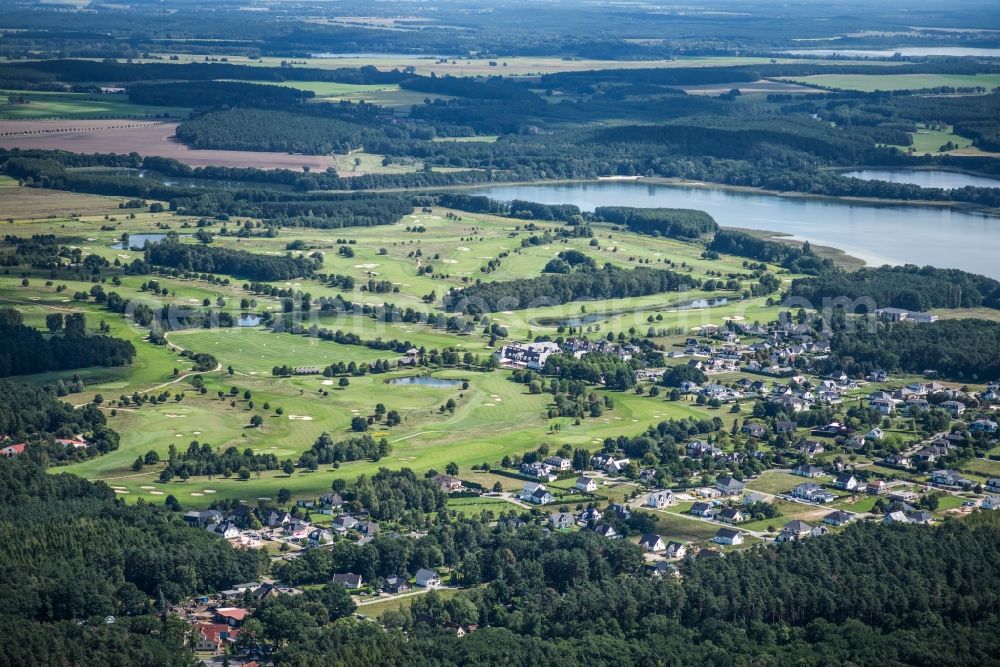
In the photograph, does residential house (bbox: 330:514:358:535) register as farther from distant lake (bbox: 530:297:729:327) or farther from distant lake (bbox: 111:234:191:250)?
distant lake (bbox: 111:234:191:250)

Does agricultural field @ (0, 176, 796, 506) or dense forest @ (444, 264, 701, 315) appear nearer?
agricultural field @ (0, 176, 796, 506)

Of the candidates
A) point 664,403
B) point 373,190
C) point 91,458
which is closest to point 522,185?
point 373,190

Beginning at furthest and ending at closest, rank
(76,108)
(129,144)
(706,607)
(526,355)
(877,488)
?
(76,108) → (129,144) → (526,355) → (877,488) → (706,607)

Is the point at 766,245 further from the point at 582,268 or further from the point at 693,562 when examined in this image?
the point at 693,562

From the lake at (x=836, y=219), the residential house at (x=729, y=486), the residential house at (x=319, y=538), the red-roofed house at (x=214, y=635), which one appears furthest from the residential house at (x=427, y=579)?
the lake at (x=836, y=219)

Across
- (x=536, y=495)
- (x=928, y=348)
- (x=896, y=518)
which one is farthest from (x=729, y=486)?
(x=928, y=348)

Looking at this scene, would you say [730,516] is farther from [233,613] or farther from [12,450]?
[12,450]

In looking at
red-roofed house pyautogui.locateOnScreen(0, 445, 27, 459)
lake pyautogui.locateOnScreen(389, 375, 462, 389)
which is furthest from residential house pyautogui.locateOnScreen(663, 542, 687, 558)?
red-roofed house pyautogui.locateOnScreen(0, 445, 27, 459)
